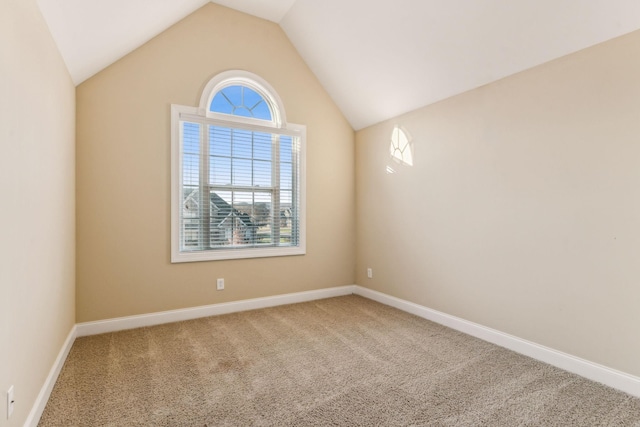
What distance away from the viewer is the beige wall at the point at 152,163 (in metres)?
3.10

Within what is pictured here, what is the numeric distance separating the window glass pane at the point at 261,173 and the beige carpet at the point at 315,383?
1706mm

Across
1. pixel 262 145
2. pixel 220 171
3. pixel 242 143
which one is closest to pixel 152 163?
pixel 220 171

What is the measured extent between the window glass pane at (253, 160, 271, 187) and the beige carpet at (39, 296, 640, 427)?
1.71 meters

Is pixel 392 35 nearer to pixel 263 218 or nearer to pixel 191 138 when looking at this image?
pixel 191 138

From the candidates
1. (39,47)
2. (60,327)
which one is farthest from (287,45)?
(60,327)

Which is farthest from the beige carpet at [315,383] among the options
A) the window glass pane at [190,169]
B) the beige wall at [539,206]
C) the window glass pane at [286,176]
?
the window glass pane at [286,176]

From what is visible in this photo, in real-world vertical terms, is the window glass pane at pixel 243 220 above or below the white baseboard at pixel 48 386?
above

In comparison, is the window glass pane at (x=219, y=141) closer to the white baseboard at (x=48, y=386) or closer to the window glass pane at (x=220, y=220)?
the window glass pane at (x=220, y=220)

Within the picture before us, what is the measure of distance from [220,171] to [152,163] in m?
0.70

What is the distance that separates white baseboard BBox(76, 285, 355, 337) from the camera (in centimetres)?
312

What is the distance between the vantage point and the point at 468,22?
261 centimetres

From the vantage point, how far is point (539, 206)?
8.52ft

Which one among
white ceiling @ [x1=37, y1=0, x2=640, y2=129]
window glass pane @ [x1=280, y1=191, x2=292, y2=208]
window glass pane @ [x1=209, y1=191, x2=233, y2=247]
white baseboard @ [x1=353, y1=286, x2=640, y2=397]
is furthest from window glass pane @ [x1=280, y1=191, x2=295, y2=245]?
white baseboard @ [x1=353, y1=286, x2=640, y2=397]

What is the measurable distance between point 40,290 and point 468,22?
11.6ft
